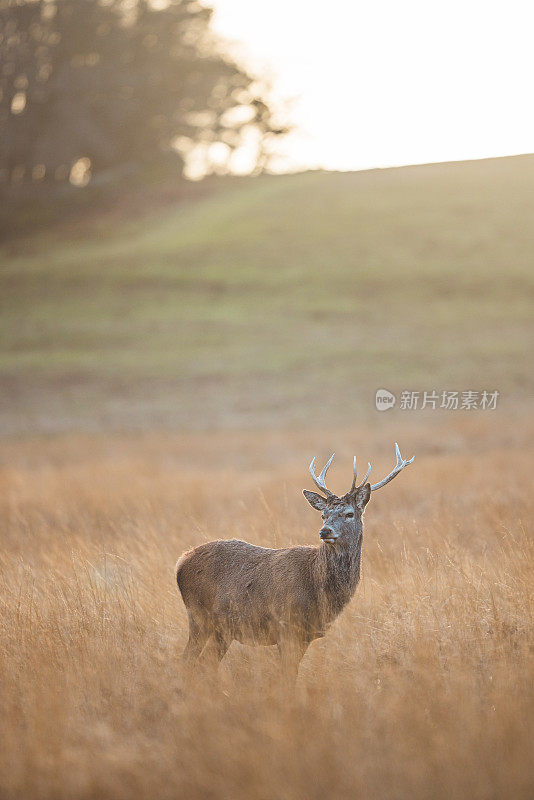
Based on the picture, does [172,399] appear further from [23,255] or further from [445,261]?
[23,255]

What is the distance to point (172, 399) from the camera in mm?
25219

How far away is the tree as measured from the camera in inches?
1876

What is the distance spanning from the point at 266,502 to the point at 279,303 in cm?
2577

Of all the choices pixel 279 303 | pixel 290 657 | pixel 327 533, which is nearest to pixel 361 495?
pixel 327 533

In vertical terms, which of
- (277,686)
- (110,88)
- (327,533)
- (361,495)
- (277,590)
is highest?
(110,88)

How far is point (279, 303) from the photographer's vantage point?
118 ft

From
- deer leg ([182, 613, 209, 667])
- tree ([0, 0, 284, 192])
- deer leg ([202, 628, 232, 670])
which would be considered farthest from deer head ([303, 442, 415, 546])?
tree ([0, 0, 284, 192])

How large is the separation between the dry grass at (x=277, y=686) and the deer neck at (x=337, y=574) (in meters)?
0.45

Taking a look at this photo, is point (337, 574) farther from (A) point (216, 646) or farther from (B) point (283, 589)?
(A) point (216, 646)

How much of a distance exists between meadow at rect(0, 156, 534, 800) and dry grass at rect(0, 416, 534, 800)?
20 mm

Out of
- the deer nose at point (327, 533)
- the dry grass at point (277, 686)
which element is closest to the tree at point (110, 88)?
the dry grass at point (277, 686)

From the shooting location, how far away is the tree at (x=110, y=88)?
47656 mm

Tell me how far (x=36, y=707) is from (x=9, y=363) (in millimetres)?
26988

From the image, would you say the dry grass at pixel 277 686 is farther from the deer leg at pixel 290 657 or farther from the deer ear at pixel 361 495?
the deer ear at pixel 361 495
